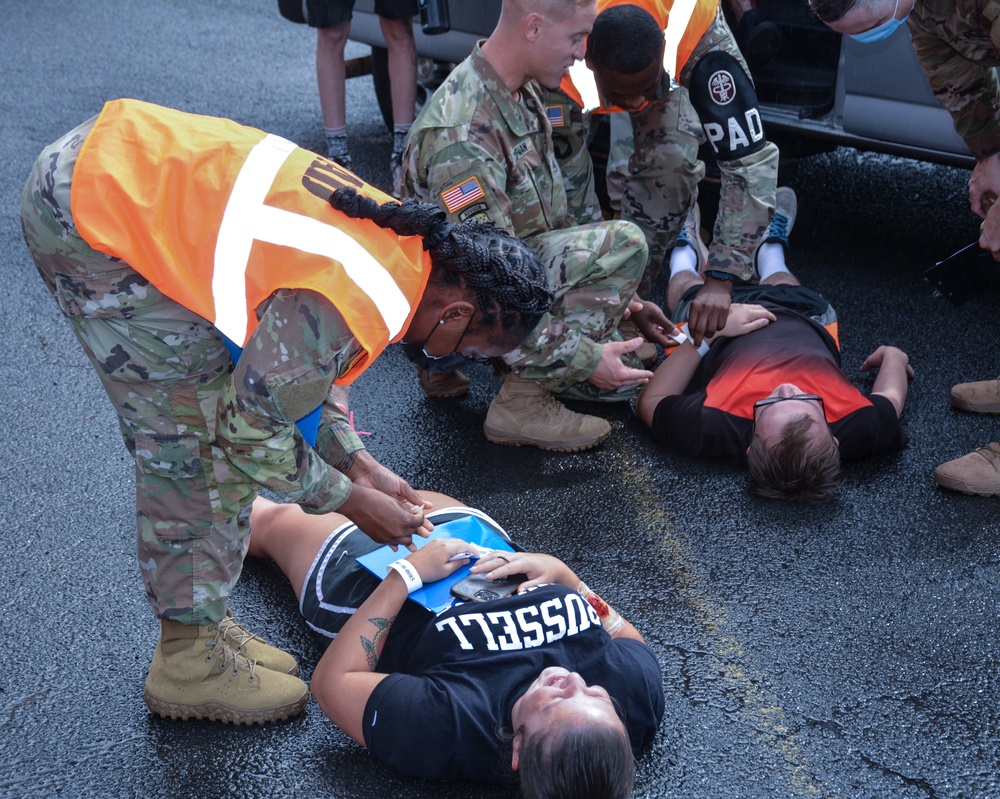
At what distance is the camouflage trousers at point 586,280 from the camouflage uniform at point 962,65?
114 cm

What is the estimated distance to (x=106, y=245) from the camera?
1889 millimetres

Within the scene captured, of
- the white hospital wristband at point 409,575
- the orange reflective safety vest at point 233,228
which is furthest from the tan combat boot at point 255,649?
the orange reflective safety vest at point 233,228

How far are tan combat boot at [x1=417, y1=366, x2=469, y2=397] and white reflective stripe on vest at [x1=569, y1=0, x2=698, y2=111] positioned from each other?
1144 mm

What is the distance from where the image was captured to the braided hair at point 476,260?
6.12 ft

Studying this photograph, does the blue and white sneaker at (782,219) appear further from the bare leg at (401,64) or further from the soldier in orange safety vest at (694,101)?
the bare leg at (401,64)

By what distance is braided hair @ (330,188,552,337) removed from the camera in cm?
186

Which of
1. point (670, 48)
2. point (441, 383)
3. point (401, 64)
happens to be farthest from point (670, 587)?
point (401, 64)

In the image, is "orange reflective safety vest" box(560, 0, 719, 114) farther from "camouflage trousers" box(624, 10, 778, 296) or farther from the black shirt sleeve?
the black shirt sleeve

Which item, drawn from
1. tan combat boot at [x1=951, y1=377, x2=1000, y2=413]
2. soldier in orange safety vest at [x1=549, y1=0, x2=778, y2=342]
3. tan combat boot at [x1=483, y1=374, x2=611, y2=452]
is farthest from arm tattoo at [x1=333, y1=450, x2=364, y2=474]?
tan combat boot at [x1=951, y1=377, x2=1000, y2=413]

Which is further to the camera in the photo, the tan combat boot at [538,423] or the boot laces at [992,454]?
the tan combat boot at [538,423]

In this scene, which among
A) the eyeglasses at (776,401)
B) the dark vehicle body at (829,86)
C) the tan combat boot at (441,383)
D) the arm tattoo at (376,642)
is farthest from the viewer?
the dark vehicle body at (829,86)

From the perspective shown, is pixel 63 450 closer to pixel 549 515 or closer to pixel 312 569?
pixel 312 569

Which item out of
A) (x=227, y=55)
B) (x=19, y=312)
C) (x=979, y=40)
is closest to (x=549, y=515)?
(x=979, y=40)

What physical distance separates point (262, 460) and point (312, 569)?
0.73m
